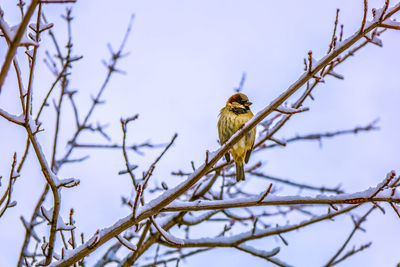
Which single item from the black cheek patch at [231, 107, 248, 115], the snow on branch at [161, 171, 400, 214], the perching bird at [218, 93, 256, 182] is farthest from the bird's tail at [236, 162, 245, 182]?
the snow on branch at [161, 171, 400, 214]

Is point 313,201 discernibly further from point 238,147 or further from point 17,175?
point 238,147

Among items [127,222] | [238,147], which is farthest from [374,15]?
[238,147]

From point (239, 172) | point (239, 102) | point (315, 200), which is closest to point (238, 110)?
point (239, 102)

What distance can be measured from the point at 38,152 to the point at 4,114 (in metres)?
0.30

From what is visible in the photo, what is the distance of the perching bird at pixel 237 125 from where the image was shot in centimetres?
535

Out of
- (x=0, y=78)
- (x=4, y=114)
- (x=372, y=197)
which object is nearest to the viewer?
(x=0, y=78)

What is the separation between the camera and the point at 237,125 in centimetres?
548

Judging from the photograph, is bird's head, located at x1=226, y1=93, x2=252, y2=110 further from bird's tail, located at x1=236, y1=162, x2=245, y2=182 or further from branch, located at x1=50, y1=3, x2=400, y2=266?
branch, located at x1=50, y1=3, x2=400, y2=266

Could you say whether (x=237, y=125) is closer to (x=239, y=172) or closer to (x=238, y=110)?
(x=238, y=110)

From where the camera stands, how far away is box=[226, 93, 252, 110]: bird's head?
5809 millimetres

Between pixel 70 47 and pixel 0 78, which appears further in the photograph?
pixel 70 47

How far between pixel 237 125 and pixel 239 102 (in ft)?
1.63

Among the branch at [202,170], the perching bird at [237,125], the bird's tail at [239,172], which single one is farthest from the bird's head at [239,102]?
the branch at [202,170]

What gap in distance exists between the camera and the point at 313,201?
9.96 feet
